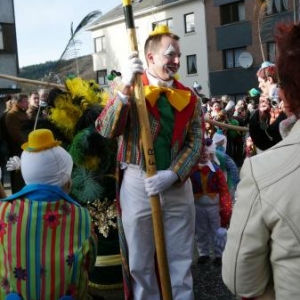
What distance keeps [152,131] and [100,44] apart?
2869cm

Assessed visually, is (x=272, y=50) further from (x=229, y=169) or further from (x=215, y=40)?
(x=215, y=40)

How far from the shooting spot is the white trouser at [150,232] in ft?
8.68

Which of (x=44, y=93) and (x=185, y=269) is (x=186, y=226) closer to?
(x=185, y=269)

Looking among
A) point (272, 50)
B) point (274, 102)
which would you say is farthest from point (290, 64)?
point (272, 50)

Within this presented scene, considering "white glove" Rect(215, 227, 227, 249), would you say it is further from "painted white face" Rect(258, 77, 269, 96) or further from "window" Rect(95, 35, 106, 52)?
"window" Rect(95, 35, 106, 52)

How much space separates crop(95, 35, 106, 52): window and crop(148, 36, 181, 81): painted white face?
27714mm

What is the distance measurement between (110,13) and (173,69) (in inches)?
1141

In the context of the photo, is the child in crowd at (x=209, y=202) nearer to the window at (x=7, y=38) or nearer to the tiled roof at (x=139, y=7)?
the window at (x=7, y=38)

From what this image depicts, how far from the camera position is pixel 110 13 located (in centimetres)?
3036

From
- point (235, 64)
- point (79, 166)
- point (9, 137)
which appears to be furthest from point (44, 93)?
point (235, 64)

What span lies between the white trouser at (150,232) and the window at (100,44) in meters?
27.9

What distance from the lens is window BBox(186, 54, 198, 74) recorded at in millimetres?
25078

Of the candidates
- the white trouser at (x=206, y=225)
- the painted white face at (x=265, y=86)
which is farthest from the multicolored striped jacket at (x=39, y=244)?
the white trouser at (x=206, y=225)

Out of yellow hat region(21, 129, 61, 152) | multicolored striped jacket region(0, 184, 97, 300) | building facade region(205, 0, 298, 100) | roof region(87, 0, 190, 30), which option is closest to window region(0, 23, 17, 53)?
roof region(87, 0, 190, 30)
